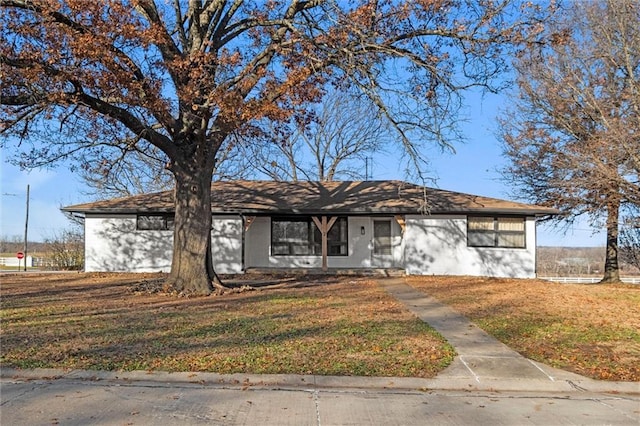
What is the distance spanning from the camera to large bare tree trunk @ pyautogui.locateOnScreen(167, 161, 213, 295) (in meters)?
13.6

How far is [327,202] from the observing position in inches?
825

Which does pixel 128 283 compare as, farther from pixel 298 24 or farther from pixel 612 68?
pixel 612 68

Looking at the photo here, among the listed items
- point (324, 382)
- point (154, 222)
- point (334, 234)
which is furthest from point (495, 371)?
point (154, 222)

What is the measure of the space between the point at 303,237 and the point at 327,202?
171 centimetres

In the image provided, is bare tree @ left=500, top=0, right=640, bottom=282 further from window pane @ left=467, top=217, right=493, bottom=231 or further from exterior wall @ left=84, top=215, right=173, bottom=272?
exterior wall @ left=84, top=215, right=173, bottom=272

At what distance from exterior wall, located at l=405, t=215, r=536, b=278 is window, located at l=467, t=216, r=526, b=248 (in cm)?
19

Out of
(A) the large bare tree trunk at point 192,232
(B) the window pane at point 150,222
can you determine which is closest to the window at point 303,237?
(B) the window pane at point 150,222

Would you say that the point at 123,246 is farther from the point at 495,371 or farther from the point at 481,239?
the point at 495,371

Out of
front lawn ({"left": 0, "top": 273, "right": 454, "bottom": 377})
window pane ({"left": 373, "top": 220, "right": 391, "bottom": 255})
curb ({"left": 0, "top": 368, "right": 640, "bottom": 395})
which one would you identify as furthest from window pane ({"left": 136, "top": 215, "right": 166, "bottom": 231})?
curb ({"left": 0, "top": 368, "right": 640, "bottom": 395})

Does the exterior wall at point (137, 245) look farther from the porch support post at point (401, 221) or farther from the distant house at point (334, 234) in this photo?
the porch support post at point (401, 221)

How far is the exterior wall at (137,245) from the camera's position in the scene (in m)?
20.6

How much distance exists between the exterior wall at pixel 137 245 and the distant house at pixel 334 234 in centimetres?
4

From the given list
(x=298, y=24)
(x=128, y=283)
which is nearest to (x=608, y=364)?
(x=298, y=24)

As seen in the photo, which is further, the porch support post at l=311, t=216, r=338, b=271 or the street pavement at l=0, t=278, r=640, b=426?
the porch support post at l=311, t=216, r=338, b=271
